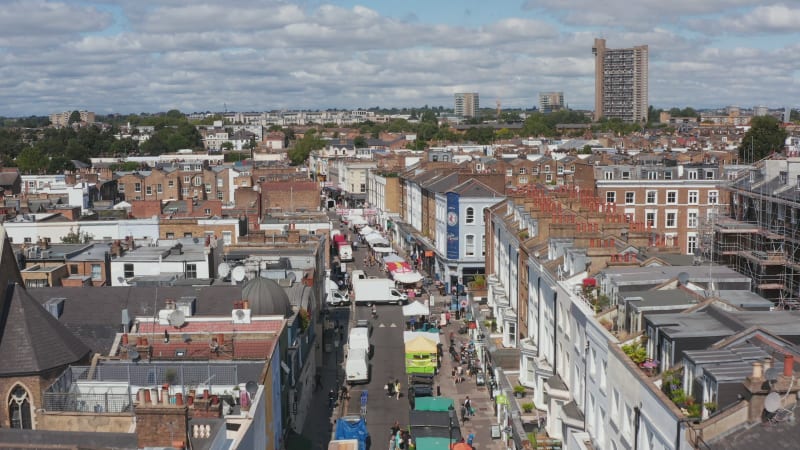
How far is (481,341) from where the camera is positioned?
49094 mm

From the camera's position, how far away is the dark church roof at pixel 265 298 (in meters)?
34.1

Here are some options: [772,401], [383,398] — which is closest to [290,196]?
[383,398]

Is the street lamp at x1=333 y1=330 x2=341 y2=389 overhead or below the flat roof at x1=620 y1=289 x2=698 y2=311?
below

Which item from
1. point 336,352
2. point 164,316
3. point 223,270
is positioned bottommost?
point 336,352

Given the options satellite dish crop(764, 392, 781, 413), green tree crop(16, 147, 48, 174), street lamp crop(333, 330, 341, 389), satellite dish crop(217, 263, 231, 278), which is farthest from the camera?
green tree crop(16, 147, 48, 174)

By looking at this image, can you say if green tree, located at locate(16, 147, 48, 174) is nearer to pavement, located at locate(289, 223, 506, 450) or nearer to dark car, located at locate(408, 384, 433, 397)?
pavement, located at locate(289, 223, 506, 450)

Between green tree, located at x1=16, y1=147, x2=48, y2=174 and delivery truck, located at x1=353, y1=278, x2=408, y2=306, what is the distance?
94721 mm

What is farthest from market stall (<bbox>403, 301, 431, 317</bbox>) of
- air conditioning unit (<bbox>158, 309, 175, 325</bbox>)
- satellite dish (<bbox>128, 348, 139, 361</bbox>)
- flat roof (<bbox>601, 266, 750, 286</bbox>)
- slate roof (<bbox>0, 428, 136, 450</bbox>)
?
slate roof (<bbox>0, 428, 136, 450</bbox>)

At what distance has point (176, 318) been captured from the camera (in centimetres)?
2902

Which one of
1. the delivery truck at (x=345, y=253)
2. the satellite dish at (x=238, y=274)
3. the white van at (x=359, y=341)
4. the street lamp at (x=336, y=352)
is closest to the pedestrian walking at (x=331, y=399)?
the street lamp at (x=336, y=352)

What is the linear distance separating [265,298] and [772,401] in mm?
20980

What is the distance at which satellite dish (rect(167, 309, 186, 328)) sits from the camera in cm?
2902

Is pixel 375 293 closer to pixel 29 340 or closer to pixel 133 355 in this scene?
pixel 133 355

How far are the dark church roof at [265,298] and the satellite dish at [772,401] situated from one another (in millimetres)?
19932
